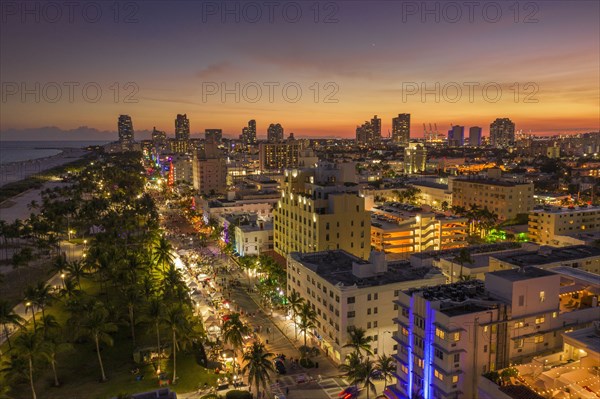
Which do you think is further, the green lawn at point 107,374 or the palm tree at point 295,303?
the palm tree at point 295,303

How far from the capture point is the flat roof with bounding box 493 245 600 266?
58.9m

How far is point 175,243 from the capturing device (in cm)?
10731

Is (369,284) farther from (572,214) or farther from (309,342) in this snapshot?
(572,214)

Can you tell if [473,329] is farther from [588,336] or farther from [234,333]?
[234,333]

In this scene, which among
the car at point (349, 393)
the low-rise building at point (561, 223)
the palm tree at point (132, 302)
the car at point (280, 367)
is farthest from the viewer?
the low-rise building at point (561, 223)

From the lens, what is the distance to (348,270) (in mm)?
54531

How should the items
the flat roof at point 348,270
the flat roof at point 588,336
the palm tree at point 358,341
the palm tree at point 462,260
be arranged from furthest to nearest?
1. the palm tree at point 462,260
2. the flat roof at point 348,270
3. the palm tree at point 358,341
4. the flat roof at point 588,336

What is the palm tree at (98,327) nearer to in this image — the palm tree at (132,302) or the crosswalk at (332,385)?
the palm tree at (132,302)

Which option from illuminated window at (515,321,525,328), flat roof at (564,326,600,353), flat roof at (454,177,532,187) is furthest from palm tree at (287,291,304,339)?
flat roof at (454,177,532,187)

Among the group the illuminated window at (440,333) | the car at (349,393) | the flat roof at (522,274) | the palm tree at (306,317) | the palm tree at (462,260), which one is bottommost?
the car at (349,393)

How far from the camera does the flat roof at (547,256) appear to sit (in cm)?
5894

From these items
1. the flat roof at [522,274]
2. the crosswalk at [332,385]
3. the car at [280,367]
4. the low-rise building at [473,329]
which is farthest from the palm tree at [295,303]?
the flat roof at [522,274]

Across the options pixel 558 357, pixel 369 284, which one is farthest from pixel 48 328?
pixel 558 357

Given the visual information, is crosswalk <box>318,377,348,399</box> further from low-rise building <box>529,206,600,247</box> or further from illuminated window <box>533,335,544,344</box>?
low-rise building <box>529,206,600,247</box>
